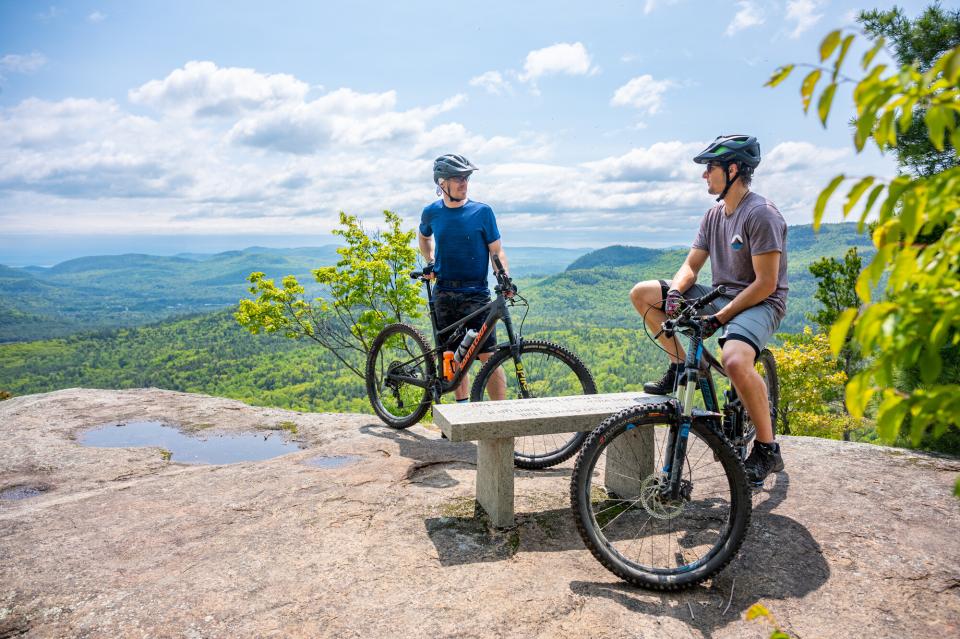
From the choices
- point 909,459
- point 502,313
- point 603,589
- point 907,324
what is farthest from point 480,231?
point 907,324

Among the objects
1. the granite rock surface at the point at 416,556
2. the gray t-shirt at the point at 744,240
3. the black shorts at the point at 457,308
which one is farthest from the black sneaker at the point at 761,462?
the black shorts at the point at 457,308

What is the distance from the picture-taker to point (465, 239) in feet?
20.0

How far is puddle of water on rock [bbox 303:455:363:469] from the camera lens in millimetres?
5668

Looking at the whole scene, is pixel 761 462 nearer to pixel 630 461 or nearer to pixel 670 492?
pixel 630 461

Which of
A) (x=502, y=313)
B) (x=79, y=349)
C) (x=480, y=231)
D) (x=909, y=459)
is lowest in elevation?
(x=79, y=349)

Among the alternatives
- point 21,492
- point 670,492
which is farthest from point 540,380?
point 21,492

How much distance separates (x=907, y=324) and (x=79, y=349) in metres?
214

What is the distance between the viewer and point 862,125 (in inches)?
56.4

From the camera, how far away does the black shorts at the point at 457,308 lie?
19.9 ft

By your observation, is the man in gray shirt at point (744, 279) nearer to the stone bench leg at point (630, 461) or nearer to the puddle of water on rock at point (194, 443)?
the stone bench leg at point (630, 461)

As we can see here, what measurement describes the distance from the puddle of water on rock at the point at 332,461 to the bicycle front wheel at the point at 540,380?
55.1 inches

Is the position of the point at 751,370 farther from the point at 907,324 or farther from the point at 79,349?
the point at 79,349

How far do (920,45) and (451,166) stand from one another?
10.0 metres

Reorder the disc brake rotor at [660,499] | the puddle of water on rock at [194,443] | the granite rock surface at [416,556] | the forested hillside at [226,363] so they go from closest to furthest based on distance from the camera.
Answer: the granite rock surface at [416,556], the disc brake rotor at [660,499], the puddle of water on rock at [194,443], the forested hillside at [226,363]
